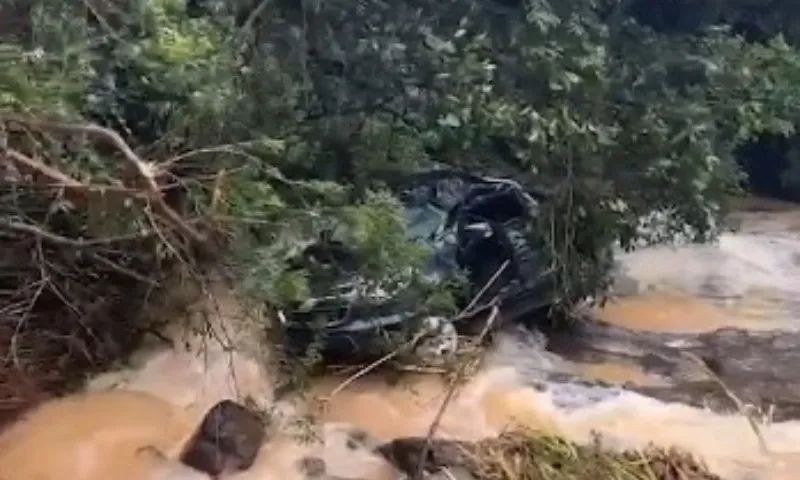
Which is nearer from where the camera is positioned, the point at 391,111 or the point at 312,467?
the point at 312,467

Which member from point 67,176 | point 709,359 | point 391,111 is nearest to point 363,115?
point 391,111

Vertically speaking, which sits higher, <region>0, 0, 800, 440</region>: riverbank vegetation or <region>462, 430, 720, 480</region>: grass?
<region>0, 0, 800, 440</region>: riverbank vegetation

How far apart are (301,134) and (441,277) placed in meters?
0.53

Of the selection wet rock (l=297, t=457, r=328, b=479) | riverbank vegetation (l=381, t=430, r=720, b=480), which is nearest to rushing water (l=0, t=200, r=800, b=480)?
wet rock (l=297, t=457, r=328, b=479)

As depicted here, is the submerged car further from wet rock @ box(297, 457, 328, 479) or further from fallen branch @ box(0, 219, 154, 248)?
fallen branch @ box(0, 219, 154, 248)

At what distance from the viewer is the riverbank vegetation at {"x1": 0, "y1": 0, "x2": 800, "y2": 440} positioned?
2770 millimetres

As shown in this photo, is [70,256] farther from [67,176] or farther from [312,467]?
[312,467]

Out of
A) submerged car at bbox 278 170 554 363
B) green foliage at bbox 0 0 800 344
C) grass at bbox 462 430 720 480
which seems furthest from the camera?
submerged car at bbox 278 170 554 363

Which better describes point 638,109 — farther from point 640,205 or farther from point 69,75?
point 69,75

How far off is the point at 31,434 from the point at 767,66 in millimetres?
2604

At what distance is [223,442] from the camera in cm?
280

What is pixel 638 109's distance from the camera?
3.53 meters

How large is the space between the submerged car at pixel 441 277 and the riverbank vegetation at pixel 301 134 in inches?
2.5

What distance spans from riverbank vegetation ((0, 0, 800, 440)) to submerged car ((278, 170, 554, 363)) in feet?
0.21
